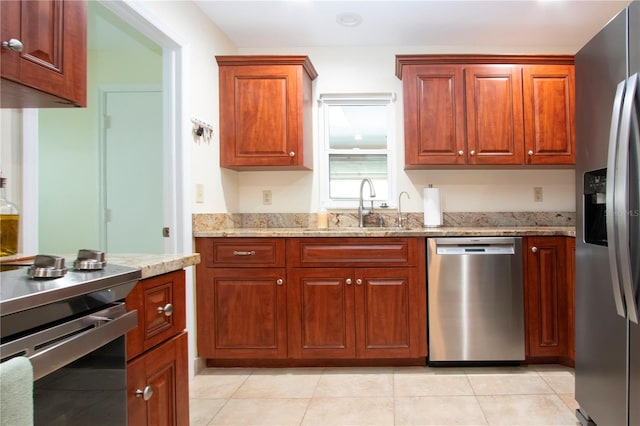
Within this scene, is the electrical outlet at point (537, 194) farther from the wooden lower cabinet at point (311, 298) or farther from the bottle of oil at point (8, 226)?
the bottle of oil at point (8, 226)

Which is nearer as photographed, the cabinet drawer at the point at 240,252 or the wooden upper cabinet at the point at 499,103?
the cabinet drawer at the point at 240,252

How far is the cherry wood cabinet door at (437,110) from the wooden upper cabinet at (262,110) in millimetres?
803

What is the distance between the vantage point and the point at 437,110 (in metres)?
2.72

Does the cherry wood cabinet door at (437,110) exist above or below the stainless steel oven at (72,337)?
above

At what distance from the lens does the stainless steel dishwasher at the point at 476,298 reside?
2.36m

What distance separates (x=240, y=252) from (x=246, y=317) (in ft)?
1.37

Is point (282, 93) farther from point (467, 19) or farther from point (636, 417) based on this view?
point (636, 417)

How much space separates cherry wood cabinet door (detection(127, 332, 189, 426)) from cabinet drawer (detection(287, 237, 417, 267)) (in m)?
1.23

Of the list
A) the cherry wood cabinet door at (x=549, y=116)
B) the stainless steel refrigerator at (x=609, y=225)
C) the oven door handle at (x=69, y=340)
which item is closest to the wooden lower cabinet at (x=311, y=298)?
the stainless steel refrigerator at (x=609, y=225)

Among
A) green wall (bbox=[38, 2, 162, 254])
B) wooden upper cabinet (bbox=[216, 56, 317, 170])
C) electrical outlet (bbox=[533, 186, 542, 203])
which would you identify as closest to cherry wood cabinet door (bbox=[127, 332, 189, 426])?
wooden upper cabinet (bbox=[216, 56, 317, 170])

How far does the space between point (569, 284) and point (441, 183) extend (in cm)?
113

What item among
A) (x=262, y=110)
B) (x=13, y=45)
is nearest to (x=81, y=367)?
(x=13, y=45)

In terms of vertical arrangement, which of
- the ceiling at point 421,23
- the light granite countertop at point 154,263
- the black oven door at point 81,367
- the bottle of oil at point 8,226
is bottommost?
the black oven door at point 81,367

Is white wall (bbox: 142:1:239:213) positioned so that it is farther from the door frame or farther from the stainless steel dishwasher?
the stainless steel dishwasher
